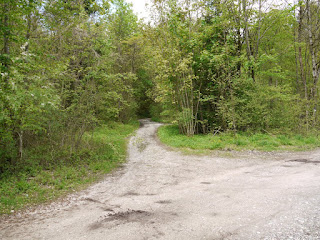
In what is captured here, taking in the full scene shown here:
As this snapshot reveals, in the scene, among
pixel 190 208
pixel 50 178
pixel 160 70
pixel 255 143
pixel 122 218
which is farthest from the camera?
pixel 160 70

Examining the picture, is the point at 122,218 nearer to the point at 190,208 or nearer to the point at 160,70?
the point at 190,208

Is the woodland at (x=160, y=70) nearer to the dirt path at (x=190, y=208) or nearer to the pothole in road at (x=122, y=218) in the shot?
the dirt path at (x=190, y=208)

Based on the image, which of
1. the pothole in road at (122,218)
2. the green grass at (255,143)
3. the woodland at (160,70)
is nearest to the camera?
the pothole in road at (122,218)

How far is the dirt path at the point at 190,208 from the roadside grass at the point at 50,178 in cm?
58

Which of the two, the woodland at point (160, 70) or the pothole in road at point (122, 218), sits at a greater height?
the woodland at point (160, 70)

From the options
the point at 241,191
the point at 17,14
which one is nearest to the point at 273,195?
the point at 241,191

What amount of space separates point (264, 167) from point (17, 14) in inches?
367

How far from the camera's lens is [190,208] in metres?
4.37

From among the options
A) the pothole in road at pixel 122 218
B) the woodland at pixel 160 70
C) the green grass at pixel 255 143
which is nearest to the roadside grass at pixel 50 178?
the woodland at pixel 160 70

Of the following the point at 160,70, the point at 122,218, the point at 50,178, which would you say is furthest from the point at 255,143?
the point at 50,178

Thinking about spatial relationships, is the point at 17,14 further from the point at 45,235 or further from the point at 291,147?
the point at 291,147

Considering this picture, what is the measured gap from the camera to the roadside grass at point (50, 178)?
533 centimetres

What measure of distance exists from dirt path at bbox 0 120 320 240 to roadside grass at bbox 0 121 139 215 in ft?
1.92

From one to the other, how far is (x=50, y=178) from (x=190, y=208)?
4750mm
